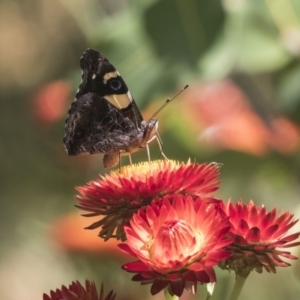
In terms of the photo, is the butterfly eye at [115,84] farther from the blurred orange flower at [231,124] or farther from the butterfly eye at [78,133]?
the blurred orange flower at [231,124]

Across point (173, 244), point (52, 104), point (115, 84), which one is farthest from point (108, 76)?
point (52, 104)

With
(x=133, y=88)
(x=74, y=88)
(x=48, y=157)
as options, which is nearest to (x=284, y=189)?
(x=133, y=88)

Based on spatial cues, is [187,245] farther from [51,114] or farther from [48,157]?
[48,157]

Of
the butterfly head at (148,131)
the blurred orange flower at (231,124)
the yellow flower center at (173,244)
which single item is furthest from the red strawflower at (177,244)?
the blurred orange flower at (231,124)

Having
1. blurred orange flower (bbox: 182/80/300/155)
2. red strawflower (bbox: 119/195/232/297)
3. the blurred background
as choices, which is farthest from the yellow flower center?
blurred orange flower (bbox: 182/80/300/155)

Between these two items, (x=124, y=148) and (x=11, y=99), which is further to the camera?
(x=11, y=99)
